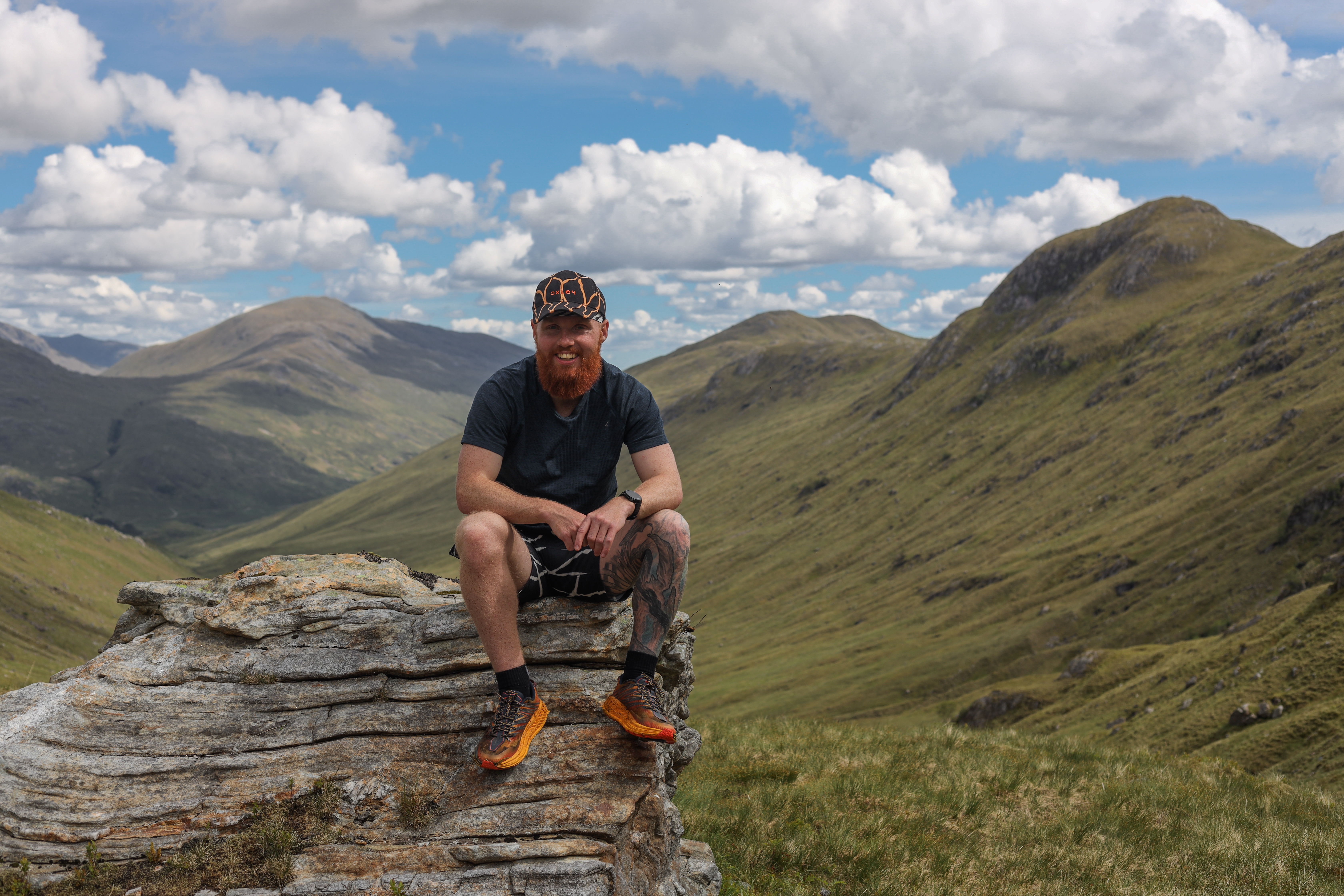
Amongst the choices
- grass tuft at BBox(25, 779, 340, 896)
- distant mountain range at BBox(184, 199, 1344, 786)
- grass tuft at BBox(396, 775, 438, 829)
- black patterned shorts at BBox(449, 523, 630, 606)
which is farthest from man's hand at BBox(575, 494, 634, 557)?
distant mountain range at BBox(184, 199, 1344, 786)

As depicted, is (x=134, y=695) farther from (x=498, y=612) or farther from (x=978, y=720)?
(x=978, y=720)

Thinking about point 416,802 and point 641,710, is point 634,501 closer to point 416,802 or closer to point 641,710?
point 641,710

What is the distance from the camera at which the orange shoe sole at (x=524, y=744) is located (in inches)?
363

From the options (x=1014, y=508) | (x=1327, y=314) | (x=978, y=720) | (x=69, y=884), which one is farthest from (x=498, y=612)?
(x=1327, y=314)

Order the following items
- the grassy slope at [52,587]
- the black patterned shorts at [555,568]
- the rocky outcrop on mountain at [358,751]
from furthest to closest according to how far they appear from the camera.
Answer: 1. the grassy slope at [52,587]
2. the black patterned shorts at [555,568]
3. the rocky outcrop on mountain at [358,751]

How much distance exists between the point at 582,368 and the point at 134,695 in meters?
7.50

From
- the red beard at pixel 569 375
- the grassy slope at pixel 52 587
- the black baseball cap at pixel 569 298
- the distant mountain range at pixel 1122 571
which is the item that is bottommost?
the grassy slope at pixel 52 587

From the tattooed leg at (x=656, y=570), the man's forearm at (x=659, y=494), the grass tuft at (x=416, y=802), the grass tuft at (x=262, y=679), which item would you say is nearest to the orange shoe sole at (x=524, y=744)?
the grass tuft at (x=416, y=802)

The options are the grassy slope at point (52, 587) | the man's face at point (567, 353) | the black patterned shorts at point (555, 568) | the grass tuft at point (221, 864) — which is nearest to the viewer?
the grass tuft at point (221, 864)

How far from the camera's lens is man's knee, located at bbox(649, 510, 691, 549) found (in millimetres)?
9742

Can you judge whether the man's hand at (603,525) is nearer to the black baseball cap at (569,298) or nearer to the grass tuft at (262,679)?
the black baseball cap at (569,298)

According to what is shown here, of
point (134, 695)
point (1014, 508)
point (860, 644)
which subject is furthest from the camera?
point (1014, 508)

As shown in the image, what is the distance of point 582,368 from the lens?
1025 centimetres

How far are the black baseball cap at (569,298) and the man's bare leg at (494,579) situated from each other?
2.60 m
